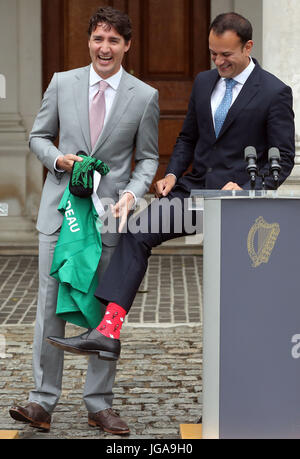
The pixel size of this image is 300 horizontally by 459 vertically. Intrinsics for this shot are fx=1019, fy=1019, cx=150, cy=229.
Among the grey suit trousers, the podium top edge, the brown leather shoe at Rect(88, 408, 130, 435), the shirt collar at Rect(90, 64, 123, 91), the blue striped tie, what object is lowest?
the brown leather shoe at Rect(88, 408, 130, 435)

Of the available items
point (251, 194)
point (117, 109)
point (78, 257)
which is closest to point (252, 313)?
point (251, 194)

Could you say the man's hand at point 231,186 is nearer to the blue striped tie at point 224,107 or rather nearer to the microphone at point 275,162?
Answer: the microphone at point 275,162

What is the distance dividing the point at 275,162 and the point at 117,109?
0.97m

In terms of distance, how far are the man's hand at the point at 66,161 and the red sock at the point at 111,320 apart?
0.72 meters

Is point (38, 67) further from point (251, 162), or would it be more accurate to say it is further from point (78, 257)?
point (251, 162)

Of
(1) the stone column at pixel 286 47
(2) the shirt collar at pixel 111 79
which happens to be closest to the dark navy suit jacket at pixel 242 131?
(2) the shirt collar at pixel 111 79

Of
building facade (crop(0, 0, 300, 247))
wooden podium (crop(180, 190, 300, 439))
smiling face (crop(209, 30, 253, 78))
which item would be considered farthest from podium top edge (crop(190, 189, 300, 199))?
building facade (crop(0, 0, 300, 247))

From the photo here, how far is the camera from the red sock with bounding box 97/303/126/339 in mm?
4691

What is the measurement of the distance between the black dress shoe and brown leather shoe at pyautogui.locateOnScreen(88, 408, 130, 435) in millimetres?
582

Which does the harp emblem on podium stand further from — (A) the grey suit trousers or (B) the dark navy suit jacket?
(A) the grey suit trousers

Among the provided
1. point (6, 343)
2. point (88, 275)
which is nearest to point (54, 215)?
point (88, 275)

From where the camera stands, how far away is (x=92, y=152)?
500 cm

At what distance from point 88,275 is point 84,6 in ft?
21.6

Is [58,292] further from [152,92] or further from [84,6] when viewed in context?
[84,6]
